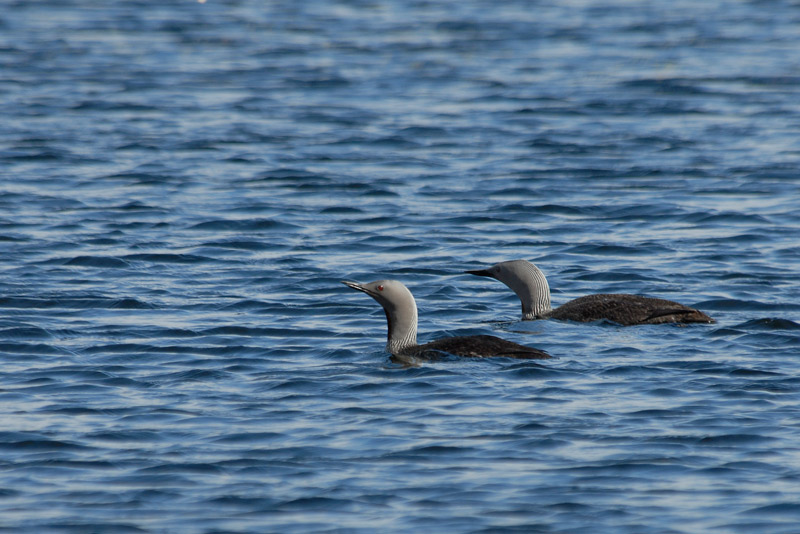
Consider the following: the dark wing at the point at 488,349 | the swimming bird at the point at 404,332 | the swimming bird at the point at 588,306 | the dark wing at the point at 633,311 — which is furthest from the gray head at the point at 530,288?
the dark wing at the point at 488,349

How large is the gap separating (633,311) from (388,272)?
344 cm

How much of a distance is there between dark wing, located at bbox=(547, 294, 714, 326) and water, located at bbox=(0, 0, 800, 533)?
0.21 meters

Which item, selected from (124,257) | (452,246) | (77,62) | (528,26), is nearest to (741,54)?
(528,26)

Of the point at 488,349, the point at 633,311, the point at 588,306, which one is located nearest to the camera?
the point at 488,349

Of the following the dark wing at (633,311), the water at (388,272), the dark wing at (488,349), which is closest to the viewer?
the water at (388,272)

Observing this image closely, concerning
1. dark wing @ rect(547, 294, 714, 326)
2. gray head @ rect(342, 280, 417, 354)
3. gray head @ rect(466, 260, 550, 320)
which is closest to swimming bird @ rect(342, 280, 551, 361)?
gray head @ rect(342, 280, 417, 354)

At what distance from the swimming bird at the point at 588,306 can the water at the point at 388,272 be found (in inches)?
8.9

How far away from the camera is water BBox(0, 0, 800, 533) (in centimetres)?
867

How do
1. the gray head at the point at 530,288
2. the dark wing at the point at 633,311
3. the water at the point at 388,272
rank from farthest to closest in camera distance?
the gray head at the point at 530,288 < the dark wing at the point at 633,311 < the water at the point at 388,272

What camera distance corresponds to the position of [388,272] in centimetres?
1534

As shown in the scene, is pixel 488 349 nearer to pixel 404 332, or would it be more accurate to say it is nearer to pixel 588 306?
pixel 404 332

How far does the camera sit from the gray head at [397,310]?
38.7 ft

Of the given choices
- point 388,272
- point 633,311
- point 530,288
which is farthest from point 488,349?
point 388,272

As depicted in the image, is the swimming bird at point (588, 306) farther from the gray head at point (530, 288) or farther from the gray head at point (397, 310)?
the gray head at point (397, 310)
